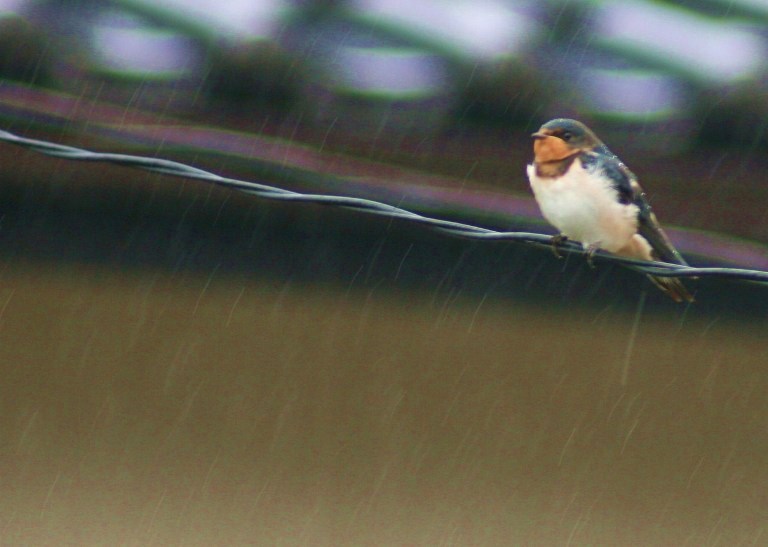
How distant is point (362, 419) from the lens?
3.53 meters

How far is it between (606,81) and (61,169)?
4.55ft

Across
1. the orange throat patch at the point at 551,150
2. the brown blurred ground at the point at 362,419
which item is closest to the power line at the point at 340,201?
the orange throat patch at the point at 551,150

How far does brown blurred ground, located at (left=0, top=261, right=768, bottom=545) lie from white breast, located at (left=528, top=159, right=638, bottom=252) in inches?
28.2

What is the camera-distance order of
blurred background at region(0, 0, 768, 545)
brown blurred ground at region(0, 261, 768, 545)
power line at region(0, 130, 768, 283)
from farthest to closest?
brown blurred ground at region(0, 261, 768, 545) < blurred background at region(0, 0, 768, 545) < power line at region(0, 130, 768, 283)

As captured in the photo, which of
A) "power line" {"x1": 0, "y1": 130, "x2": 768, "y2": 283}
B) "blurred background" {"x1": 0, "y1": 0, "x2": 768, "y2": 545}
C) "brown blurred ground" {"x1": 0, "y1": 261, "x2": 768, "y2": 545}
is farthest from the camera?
"brown blurred ground" {"x1": 0, "y1": 261, "x2": 768, "y2": 545}

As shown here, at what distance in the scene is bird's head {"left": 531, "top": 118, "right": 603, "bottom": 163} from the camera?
8.65ft

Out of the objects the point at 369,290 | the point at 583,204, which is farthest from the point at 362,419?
the point at 583,204

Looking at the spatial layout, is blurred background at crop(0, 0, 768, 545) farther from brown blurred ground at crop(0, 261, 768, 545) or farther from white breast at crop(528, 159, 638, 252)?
white breast at crop(528, 159, 638, 252)

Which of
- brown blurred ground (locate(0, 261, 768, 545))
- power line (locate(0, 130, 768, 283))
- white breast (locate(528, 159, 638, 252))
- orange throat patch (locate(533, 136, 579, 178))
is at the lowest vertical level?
brown blurred ground (locate(0, 261, 768, 545))

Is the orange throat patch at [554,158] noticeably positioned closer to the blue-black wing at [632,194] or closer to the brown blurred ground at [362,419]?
the blue-black wing at [632,194]

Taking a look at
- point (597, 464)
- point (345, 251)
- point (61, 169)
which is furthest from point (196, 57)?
point (597, 464)

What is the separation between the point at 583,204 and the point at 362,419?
46.2 inches

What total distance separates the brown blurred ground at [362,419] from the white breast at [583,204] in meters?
0.72

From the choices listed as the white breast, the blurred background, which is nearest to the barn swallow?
the white breast
